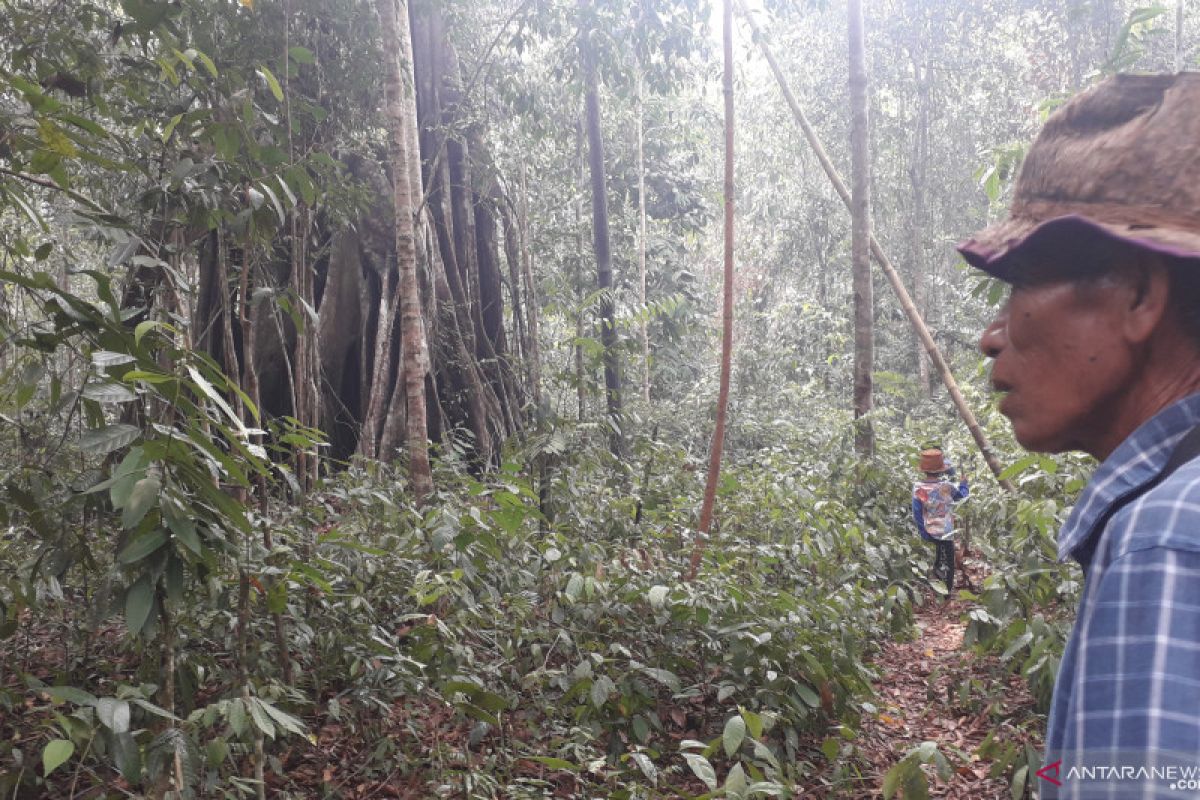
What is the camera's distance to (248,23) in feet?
16.6

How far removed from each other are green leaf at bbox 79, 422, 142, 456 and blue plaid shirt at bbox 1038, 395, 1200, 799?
193 centimetres

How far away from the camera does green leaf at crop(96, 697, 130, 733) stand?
2.08 metres

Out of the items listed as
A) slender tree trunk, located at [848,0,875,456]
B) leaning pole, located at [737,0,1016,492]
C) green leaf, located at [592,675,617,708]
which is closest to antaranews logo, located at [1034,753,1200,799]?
green leaf, located at [592,675,617,708]

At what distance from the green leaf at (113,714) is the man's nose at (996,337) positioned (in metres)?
2.11

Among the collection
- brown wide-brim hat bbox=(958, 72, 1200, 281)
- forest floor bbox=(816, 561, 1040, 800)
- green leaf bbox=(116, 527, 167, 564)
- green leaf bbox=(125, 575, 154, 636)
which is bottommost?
forest floor bbox=(816, 561, 1040, 800)

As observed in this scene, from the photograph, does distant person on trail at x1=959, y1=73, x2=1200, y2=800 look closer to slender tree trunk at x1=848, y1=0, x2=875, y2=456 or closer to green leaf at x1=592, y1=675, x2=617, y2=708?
green leaf at x1=592, y1=675, x2=617, y2=708

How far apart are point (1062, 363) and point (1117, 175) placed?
0.20m

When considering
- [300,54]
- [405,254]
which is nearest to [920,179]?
[405,254]

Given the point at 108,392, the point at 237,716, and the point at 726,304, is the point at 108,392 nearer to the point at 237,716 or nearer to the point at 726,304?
the point at 237,716

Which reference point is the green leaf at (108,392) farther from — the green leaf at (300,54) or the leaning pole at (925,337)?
the leaning pole at (925,337)

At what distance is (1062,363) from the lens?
0.95 metres

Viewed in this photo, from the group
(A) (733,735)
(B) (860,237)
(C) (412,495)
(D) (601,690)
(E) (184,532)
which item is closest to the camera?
(E) (184,532)

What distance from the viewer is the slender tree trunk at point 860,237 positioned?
760cm

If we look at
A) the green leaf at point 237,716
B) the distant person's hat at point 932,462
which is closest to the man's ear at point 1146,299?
the green leaf at point 237,716
